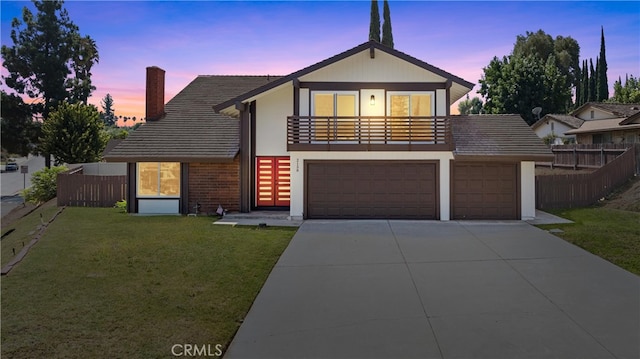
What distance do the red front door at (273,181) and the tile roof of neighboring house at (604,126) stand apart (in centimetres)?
2631

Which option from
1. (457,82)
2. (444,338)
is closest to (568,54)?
(457,82)

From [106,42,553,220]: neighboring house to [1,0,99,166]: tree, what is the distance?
1433 inches

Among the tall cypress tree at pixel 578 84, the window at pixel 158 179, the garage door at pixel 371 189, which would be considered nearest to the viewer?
the garage door at pixel 371 189

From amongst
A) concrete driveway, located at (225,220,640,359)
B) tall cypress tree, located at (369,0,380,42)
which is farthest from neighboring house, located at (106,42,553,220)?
tall cypress tree, located at (369,0,380,42)

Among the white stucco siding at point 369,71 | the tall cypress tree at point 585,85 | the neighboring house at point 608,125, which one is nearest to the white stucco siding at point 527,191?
→ the white stucco siding at point 369,71

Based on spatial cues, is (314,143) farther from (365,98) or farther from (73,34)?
(73,34)

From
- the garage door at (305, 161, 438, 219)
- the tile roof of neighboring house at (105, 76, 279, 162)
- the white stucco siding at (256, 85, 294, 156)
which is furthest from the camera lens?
the white stucco siding at (256, 85, 294, 156)

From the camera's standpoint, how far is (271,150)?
694 inches

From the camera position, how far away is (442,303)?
23.3ft

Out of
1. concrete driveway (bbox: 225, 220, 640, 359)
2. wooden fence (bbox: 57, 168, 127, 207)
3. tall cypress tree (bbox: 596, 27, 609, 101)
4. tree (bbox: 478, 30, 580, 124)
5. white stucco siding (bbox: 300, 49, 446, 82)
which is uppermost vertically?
tall cypress tree (bbox: 596, 27, 609, 101)

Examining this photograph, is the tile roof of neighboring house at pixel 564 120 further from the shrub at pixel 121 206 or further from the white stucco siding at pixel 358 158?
the shrub at pixel 121 206

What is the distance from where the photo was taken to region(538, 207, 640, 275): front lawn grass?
33.4 ft

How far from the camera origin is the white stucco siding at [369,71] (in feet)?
55.0

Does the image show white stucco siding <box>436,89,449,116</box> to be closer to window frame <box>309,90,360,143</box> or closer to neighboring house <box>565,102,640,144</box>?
window frame <box>309,90,360,143</box>
